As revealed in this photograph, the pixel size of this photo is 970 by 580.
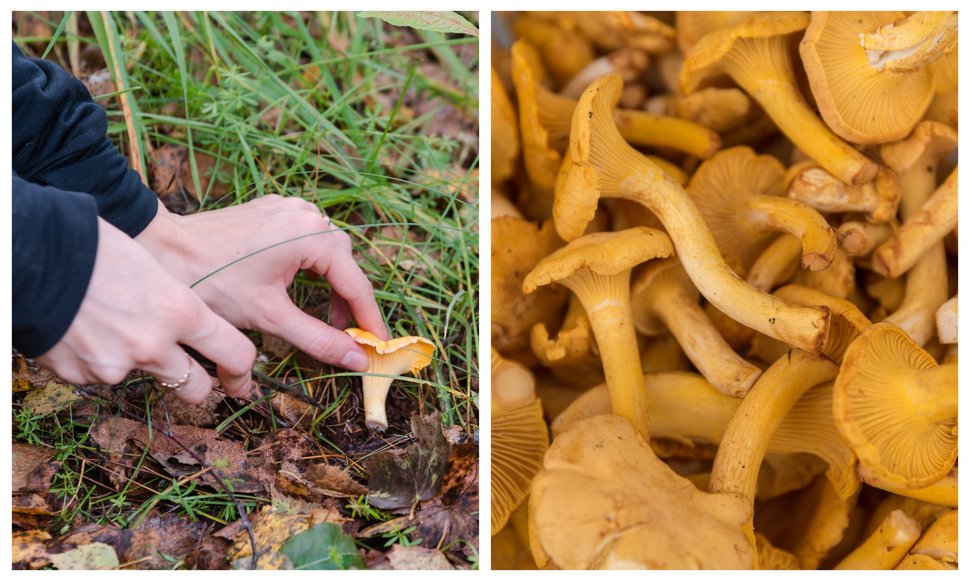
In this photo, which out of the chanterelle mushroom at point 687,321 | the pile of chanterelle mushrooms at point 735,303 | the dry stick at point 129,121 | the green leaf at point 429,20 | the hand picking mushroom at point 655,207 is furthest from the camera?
the dry stick at point 129,121

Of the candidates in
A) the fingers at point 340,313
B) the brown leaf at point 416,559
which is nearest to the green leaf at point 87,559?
the brown leaf at point 416,559

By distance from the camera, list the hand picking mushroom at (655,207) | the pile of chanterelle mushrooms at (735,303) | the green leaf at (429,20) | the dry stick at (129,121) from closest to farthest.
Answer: the pile of chanterelle mushrooms at (735,303) → the hand picking mushroom at (655,207) → the green leaf at (429,20) → the dry stick at (129,121)

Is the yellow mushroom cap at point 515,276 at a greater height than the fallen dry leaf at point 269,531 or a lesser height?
greater

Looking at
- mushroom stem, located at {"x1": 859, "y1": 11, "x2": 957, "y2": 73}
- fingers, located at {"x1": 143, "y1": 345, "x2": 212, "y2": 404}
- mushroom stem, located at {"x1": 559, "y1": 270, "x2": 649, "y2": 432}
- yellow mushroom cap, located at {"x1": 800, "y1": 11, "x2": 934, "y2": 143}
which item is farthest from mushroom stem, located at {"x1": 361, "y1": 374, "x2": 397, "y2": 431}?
mushroom stem, located at {"x1": 859, "y1": 11, "x2": 957, "y2": 73}

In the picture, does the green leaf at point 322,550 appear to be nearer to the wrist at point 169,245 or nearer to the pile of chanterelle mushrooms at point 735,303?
the pile of chanterelle mushrooms at point 735,303
